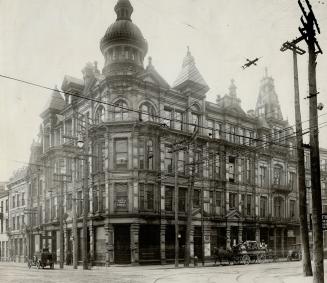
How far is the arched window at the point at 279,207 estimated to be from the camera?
4575 centimetres

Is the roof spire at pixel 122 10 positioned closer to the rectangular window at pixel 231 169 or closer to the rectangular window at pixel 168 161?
the rectangular window at pixel 168 161

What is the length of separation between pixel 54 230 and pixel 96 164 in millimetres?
11281

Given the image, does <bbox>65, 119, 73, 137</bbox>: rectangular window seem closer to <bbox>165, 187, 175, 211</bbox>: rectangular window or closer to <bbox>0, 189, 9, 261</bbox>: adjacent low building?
<bbox>165, 187, 175, 211</bbox>: rectangular window

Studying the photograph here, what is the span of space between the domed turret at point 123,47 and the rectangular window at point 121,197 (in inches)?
363

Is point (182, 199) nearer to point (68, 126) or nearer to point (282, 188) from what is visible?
point (68, 126)

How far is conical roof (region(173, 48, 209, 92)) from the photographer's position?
1505 inches

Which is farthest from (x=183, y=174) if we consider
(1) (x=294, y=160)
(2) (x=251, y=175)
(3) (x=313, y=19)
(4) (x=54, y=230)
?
(3) (x=313, y=19)

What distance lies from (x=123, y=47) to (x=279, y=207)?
2400 cm

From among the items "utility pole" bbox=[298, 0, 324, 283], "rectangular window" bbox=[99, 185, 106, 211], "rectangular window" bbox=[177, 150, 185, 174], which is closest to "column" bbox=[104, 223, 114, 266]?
"rectangular window" bbox=[99, 185, 106, 211]

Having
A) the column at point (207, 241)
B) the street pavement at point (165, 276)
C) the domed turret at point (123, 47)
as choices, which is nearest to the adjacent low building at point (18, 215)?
the domed turret at point (123, 47)

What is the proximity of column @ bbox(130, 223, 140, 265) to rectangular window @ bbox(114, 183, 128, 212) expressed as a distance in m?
1.47

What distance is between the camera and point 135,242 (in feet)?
106

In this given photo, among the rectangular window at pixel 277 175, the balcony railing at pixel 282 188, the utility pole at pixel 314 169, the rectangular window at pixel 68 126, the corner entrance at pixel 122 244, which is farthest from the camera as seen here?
the rectangular window at pixel 277 175

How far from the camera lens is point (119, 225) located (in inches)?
1299
